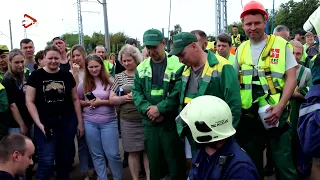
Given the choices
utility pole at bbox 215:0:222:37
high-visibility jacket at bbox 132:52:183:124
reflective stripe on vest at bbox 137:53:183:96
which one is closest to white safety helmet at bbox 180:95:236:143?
high-visibility jacket at bbox 132:52:183:124

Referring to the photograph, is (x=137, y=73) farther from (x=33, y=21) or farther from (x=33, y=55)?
(x=33, y=21)

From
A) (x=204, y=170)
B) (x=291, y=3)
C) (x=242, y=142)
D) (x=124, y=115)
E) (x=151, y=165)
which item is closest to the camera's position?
(x=204, y=170)

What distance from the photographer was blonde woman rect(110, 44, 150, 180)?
4441mm

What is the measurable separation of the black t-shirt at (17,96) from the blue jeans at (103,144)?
2.73 ft

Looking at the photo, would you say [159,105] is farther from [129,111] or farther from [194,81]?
[129,111]

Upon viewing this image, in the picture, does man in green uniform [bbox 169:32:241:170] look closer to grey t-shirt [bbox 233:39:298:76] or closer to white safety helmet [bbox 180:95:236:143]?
grey t-shirt [bbox 233:39:298:76]

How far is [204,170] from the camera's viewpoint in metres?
2.24

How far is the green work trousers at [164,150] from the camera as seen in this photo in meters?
3.96

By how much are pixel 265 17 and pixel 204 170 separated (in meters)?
1.87

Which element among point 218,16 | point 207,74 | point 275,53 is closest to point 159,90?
point 207,74

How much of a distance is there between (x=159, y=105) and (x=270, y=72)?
50.1 inches

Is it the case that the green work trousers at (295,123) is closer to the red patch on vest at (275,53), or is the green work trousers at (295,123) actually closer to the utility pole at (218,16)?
the red patch on vest at (275,53)

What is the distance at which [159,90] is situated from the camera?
13.2 ft

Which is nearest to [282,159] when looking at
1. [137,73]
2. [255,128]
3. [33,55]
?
[255,128]
